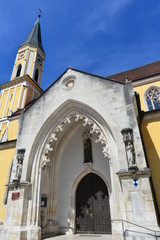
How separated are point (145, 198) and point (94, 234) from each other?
157 inches

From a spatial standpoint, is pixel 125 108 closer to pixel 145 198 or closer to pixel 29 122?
pixel 145 198

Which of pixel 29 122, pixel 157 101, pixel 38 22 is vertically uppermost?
pixel 38 22

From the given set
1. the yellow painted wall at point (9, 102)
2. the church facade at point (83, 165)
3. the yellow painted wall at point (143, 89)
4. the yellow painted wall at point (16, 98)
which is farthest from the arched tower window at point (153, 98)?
the yellow painted wall at point (9, 102)

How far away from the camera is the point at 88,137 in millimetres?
9984

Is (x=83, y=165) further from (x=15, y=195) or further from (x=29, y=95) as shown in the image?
(x=29, y=95)

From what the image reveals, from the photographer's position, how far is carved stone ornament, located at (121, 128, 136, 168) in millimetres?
5946

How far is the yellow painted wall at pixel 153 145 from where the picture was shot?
22.4 feet

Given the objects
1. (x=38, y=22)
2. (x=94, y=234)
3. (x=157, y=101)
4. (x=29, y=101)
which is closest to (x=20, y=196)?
(x=94, y=234)

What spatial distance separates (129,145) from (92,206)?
4.24 m

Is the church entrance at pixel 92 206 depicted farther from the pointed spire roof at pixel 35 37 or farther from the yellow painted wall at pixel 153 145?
the pointed spire roof at pixel 35 37

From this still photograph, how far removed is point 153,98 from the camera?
14820 millimetres

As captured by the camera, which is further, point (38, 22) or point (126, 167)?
point (38, 22)

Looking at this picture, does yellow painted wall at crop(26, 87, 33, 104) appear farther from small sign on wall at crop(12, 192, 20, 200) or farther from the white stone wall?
small sign on wall at crop(12, 192, 20, 200)

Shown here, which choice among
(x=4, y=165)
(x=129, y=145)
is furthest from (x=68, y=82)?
(x=4, y=165)
